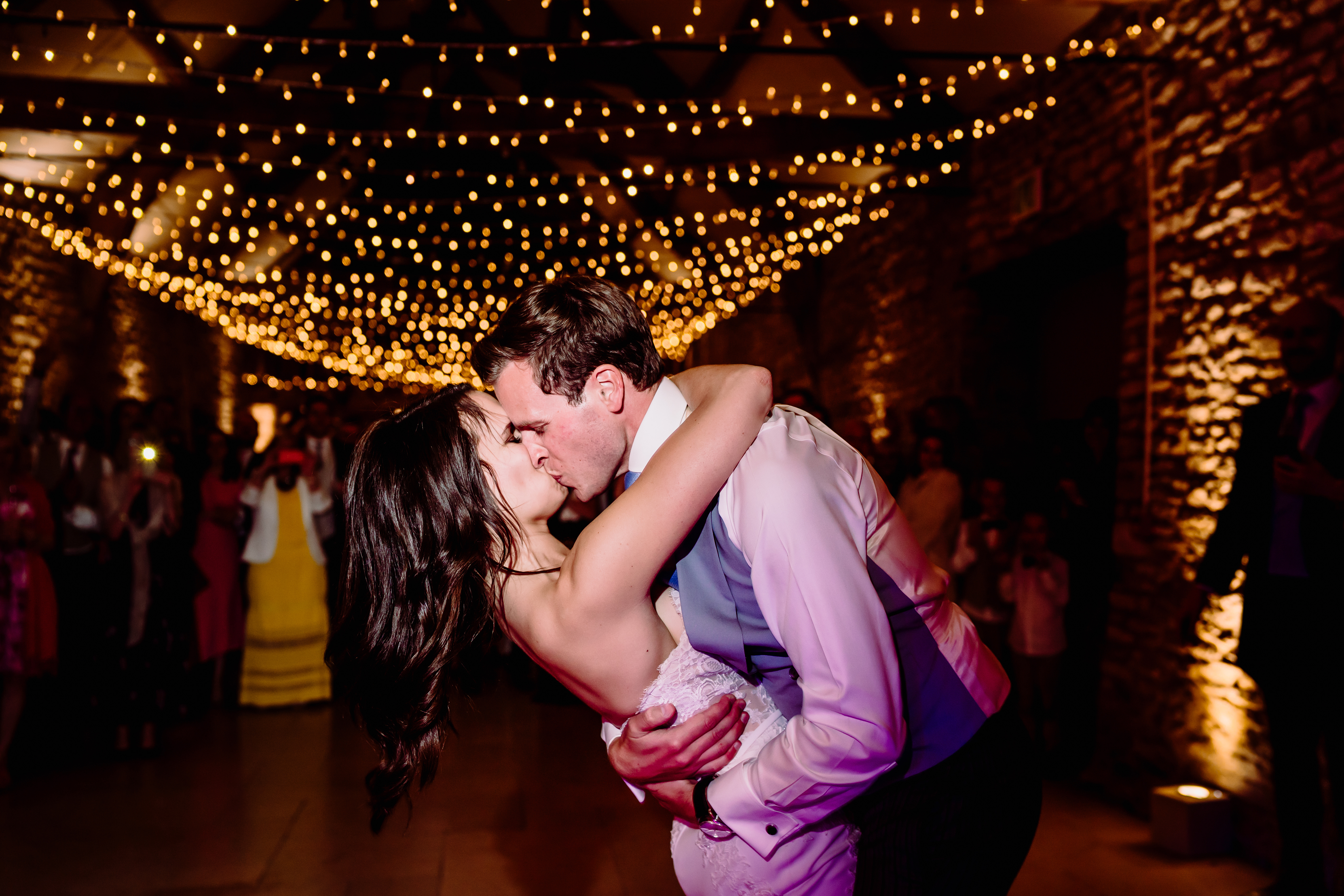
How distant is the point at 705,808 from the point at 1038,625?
3.10 meters

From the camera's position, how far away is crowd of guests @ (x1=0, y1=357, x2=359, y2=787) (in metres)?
3.78

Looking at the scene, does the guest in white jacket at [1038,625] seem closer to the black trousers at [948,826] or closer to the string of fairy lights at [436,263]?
the string of fairy lights at [436,263]

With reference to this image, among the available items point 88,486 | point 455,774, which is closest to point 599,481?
point 455,774

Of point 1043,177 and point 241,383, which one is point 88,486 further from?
point 241,383

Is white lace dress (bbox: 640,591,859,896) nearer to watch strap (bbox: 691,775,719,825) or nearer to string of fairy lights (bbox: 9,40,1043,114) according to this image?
watch strap (bbox: 691,775,719,825)

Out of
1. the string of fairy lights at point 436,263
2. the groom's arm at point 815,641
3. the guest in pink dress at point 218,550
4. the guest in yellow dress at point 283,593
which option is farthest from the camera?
the string of fairy lights at point 436,263

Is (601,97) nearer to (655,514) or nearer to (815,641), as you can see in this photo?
(655,514)

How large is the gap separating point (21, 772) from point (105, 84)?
427 cm

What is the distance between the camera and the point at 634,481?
1.27 metres

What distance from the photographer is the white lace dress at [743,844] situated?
1.16 m

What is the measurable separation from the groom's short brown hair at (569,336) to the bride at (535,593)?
14 cm

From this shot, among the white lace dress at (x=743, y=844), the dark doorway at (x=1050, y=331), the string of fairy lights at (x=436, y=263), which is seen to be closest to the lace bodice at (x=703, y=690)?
the white lace dress at (x=743, y=844)

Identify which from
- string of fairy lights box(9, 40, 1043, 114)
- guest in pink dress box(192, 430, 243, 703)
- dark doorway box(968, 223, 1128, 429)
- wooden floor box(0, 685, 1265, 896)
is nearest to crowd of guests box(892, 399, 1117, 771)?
wooden floor box(0, 685, 1265, 896)

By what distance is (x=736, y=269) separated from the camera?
27.0 feet
